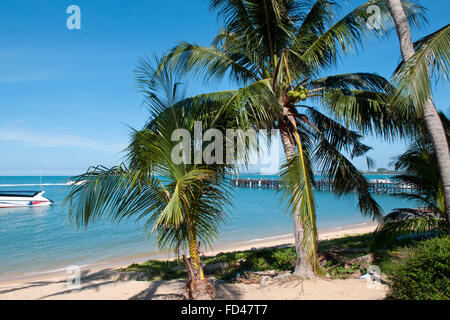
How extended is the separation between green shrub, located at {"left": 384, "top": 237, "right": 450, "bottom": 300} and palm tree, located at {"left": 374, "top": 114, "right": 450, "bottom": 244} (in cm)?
227

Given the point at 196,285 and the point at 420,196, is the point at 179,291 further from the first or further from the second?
the point at 420,196

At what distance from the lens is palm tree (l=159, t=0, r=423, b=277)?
5879mm

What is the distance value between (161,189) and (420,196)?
6014mm

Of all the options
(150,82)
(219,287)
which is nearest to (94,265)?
(219,287)

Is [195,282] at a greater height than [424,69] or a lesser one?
lesser

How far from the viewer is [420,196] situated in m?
6.72

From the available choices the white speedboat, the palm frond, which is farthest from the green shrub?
the white speedboat

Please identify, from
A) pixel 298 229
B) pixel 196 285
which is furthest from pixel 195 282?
pixel 298 229

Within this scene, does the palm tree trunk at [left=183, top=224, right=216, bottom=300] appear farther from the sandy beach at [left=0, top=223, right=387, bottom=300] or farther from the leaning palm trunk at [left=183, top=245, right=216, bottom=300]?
the sandy beach at [left=0, top=223, right=387, bottom=300]

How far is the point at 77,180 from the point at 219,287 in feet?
13.9

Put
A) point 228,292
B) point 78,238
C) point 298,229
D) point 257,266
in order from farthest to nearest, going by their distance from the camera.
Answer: point 78,238, point 257,266, point 298,229, point 228,292

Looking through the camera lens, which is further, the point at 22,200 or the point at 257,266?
the point at 22,200

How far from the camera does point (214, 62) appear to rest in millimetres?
6988

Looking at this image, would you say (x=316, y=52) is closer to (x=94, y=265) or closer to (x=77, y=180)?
(x=77, y=180)
